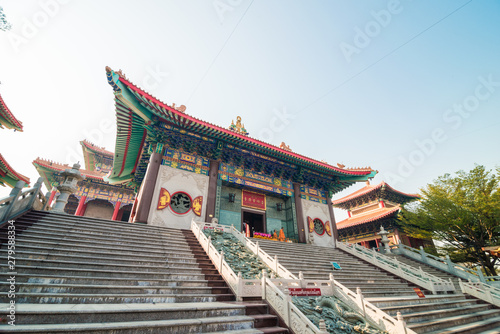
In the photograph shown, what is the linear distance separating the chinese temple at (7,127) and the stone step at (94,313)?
36.4 ft

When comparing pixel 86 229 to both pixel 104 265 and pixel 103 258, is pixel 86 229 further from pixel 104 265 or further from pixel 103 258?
pixel 104 265

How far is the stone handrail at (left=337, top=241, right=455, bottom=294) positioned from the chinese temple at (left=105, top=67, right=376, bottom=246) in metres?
3.36

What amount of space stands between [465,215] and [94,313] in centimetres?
1856

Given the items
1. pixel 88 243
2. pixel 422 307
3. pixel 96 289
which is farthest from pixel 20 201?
pixel 422 307

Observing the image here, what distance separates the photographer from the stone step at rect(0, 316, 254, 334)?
2.78 metres

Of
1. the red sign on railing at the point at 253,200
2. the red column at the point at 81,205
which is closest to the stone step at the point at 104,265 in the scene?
the red sign on railing at the point at 253,200

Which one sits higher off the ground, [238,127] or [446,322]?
[238,127]

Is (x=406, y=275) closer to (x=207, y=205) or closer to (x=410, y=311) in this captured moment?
(x=410, y=311)

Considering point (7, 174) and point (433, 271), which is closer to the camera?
point (433, 271)

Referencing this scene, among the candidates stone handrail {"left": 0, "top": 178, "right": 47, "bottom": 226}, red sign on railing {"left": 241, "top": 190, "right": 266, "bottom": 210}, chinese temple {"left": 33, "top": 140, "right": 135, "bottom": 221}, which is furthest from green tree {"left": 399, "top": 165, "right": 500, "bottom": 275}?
chinese temple {"left": 33, "top": 140, "right": 135, "bottom": 221}

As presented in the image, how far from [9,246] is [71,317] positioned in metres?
3.56

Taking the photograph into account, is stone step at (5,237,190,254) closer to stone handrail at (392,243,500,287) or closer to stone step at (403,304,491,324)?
stone step at (403,304,491,324)

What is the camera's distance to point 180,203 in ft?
38.0

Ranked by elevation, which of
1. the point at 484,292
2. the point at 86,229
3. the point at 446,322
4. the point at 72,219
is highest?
the point at 72,219
